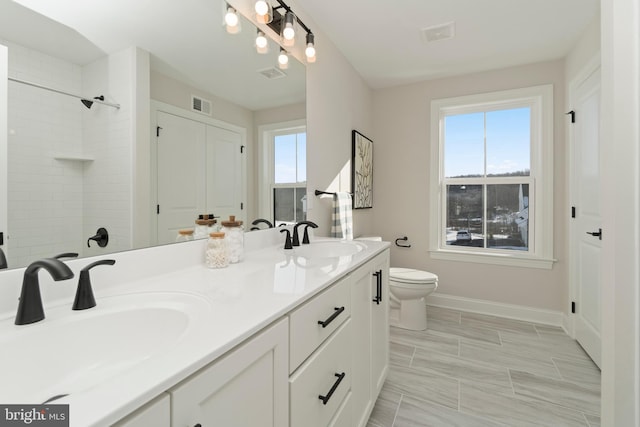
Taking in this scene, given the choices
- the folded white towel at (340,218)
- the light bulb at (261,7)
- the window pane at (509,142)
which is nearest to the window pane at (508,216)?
the window pane at (509,142)

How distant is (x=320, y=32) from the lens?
7.39 feet

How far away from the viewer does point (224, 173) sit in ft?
4.58

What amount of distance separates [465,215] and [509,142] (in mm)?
817

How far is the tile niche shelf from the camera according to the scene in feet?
2.67

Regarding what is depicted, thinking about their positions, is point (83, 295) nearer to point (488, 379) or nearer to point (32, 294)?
point (32, 294)

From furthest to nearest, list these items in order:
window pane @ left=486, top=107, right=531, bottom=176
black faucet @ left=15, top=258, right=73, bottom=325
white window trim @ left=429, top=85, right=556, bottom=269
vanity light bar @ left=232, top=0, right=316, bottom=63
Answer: window pane @ left=486, top=107, right=531, bottom=176 < white window trim @ left=429, top=85, right=556, bottom=269 < vanity light bar @ left=232, top=0, right=316, bottom=63 < black faucet @ left=15, top=258, right=73, bottom=325

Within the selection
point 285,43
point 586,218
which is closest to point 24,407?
point 285,43

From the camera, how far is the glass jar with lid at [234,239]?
4.01 feet

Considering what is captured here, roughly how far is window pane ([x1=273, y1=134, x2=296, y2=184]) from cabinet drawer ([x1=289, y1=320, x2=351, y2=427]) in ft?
3.14

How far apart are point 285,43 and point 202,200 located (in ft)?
3.62

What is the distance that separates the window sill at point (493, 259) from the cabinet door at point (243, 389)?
8.94 ft

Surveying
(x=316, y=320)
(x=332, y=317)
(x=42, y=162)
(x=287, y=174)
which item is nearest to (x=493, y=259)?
(x=287, y=174)

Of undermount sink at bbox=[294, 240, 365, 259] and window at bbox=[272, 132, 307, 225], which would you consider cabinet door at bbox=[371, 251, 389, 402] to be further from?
window at bbox=[272, 132, 307, 225]

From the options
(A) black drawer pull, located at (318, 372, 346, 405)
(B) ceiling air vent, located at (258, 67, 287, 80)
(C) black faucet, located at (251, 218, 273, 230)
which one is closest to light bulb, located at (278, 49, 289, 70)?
(B) ceiling air vent, located at (258, 67, 287, 80)
